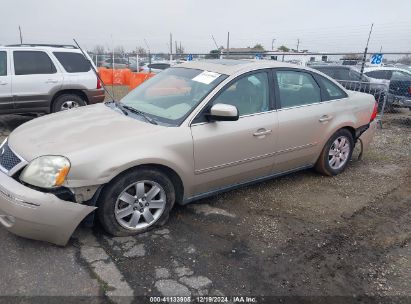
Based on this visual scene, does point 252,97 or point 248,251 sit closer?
point 248,251

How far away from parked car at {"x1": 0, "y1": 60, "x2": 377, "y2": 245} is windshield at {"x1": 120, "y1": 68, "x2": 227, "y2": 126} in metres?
0.01

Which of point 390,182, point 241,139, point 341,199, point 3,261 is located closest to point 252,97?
point 241,139

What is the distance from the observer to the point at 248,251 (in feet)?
10.5

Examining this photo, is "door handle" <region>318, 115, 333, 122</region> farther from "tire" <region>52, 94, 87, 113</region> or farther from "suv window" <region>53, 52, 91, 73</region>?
"suv window" <region>53, 52, 91, 73</region>

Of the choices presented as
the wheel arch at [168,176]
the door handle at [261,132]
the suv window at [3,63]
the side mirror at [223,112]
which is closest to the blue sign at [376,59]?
the door handle at [261,132]

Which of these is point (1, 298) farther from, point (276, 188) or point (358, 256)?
point (276, 188)

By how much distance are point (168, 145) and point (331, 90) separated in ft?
8.58

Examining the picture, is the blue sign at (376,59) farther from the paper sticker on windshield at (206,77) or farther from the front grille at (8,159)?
the front grille at (8,159)

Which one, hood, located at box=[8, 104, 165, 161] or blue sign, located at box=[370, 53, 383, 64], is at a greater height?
blue sign, located at box=[370, 53, 383, 64]

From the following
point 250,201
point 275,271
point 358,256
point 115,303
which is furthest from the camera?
point 250,201

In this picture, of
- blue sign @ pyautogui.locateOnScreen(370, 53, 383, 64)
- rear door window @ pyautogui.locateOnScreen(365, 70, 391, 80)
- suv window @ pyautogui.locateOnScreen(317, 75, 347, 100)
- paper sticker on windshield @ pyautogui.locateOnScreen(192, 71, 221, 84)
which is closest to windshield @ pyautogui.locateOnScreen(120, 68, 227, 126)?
paper sticker on windshield @ pyautogui.locateOnScreen(192, 71, 221, 84)

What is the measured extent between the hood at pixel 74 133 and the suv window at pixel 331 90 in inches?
97.5

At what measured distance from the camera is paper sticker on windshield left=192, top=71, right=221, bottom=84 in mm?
3856

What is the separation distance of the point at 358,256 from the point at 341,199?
4.14ft
